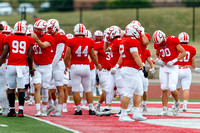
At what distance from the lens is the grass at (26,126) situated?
8472 millimetres

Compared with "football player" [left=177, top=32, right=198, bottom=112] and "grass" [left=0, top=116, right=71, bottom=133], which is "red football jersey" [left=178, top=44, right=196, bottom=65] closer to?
"football player" [left=177, top=32, right=198, bottom=112]

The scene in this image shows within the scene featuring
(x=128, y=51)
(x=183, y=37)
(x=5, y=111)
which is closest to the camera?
(x=128, y=51)

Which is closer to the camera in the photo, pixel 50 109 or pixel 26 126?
pixel 26 126

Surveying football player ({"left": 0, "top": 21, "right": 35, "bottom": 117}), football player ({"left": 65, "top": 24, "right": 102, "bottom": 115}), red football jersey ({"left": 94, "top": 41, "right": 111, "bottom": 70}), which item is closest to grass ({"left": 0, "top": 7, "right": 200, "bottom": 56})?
red football jersey ({"left": 94, "top": 41, "right": 111, "bottom": 70})

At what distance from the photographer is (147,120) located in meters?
10.4

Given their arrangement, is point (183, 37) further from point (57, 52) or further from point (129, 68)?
point (57, 52)

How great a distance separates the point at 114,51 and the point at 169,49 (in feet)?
4.45

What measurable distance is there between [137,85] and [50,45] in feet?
7.13

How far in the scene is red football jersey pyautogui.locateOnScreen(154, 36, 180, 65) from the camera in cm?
1180

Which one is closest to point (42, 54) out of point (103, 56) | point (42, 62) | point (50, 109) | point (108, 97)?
point (42, 62)

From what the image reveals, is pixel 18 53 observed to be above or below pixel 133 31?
below

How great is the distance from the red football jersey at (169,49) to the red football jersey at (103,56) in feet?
4.57

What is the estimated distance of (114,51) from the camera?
1191 cm

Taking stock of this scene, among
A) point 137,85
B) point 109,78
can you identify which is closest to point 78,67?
point 109,78
